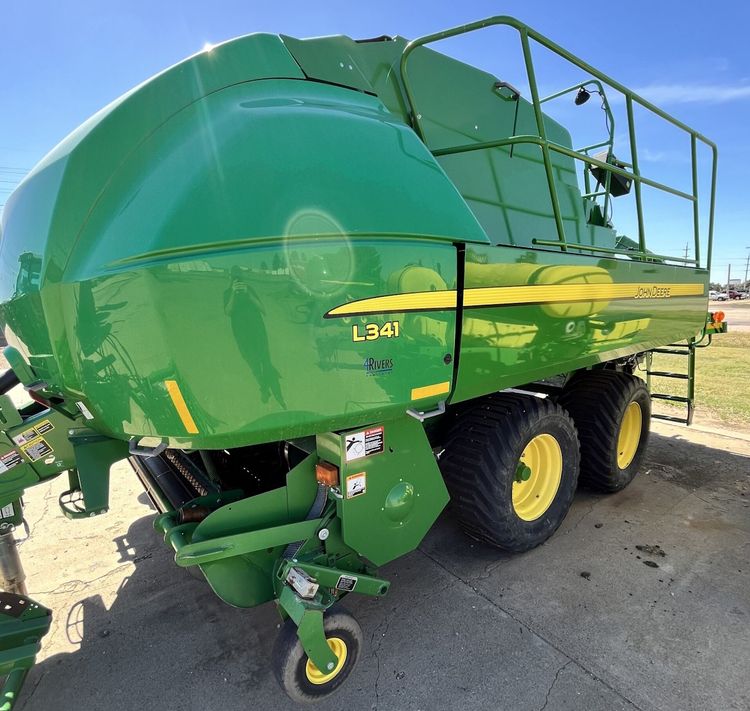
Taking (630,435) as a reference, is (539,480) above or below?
above

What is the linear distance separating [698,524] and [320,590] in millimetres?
2914

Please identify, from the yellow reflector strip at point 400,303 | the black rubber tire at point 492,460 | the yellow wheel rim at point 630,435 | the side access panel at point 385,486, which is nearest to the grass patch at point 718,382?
the yellow wheel rim at point 630,435

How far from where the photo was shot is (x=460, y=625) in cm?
245

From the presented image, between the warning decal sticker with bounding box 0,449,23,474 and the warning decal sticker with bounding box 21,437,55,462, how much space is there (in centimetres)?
4

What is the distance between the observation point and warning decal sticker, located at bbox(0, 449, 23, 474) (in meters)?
2.15

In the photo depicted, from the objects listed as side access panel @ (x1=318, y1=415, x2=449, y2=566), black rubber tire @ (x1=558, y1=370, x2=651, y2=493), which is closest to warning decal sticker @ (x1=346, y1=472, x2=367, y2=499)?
side access panel @ (x1=318, y1=415, x2=449, y2=566)

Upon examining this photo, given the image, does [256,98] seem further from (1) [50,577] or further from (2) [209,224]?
(1) [50,577]

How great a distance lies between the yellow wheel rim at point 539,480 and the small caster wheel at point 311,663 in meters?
1.45

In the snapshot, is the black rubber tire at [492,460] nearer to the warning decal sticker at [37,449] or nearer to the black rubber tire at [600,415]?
the black rubber tire at [600,415]

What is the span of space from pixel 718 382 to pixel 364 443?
8.55 m

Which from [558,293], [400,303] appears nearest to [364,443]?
[400,303]

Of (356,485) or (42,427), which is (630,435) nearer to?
(356,485)

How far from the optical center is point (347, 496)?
2.04m

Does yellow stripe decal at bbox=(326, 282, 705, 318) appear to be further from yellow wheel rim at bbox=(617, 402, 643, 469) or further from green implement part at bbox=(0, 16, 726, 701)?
yellow wheel rim at bbox=(617, 402, 643, 469)
